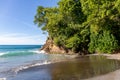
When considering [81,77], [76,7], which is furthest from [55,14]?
[81,77]

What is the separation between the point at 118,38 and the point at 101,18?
20.8 ft

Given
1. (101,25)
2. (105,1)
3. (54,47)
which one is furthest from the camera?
(54,47)

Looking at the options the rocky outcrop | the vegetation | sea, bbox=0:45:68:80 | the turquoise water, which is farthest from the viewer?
the rocky outcrop

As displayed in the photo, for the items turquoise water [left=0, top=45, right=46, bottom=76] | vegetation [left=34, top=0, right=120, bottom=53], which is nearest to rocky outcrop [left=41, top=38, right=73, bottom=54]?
vegetation [left=34, top=0, right=120, bottom=53]

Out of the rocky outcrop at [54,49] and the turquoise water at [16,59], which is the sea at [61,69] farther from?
the rocky outcrop at [54,49]

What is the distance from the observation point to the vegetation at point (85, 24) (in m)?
32.7

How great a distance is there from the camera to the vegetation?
32681 millimetres

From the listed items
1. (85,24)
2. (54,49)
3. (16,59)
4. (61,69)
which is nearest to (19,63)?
(16,59)

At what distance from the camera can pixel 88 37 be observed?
41906 mm

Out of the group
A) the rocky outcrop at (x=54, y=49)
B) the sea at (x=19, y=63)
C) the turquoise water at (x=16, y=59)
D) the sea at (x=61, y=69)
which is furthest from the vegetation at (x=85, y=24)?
the sea at (x=61, y=69)

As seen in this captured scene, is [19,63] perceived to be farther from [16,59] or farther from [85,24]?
[85,24]

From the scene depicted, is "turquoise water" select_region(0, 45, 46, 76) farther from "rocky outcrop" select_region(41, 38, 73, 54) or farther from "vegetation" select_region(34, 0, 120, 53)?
"vegetation" select_region(34, 0, 120, 53)

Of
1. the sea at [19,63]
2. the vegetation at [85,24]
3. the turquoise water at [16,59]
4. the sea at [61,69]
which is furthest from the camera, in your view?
the vegetation at [85,24]

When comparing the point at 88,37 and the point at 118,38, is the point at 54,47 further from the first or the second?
the point at 118,38
